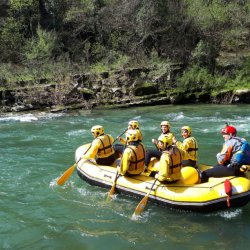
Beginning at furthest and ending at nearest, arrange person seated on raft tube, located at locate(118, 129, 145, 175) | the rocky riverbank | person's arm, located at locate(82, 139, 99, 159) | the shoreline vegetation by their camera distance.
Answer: the shoreline vegetation
the rocky riverbank
person's arm, located at locate(82, 139, 99, 159)
person seated on raft tube, located at locate(118, 129, 145, 175)

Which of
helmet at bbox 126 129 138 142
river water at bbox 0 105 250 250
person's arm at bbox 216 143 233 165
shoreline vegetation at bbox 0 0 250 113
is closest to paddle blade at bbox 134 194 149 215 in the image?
river water at bbox 0 105 250 250

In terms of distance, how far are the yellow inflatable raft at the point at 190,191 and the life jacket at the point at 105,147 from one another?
67cm

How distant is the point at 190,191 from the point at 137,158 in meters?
1.16

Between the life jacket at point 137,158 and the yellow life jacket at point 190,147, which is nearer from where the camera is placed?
the life jacket at point 137,158

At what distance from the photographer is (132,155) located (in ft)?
23.6

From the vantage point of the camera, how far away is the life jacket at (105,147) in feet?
26.6

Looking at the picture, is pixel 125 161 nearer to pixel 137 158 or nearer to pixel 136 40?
pixel 137 158

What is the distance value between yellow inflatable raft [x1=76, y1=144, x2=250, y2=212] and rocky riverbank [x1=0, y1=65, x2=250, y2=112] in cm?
1190

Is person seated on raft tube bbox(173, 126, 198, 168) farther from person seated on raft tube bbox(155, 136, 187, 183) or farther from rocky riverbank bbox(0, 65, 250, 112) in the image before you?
rocky riverbank bbox(0, 65, 250, 112)

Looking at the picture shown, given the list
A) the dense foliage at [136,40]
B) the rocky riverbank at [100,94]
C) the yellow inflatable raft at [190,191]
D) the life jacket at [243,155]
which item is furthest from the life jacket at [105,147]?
the dense foliage at [136,40]

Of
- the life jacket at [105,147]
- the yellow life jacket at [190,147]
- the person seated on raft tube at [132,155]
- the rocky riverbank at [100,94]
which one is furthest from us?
the rocky riverbank at [100,94]

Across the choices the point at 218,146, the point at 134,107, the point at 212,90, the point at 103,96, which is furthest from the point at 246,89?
the point at 218,146

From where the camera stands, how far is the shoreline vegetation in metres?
20.0

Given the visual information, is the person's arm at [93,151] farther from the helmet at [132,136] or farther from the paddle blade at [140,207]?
the paddle blade at [140,207]
